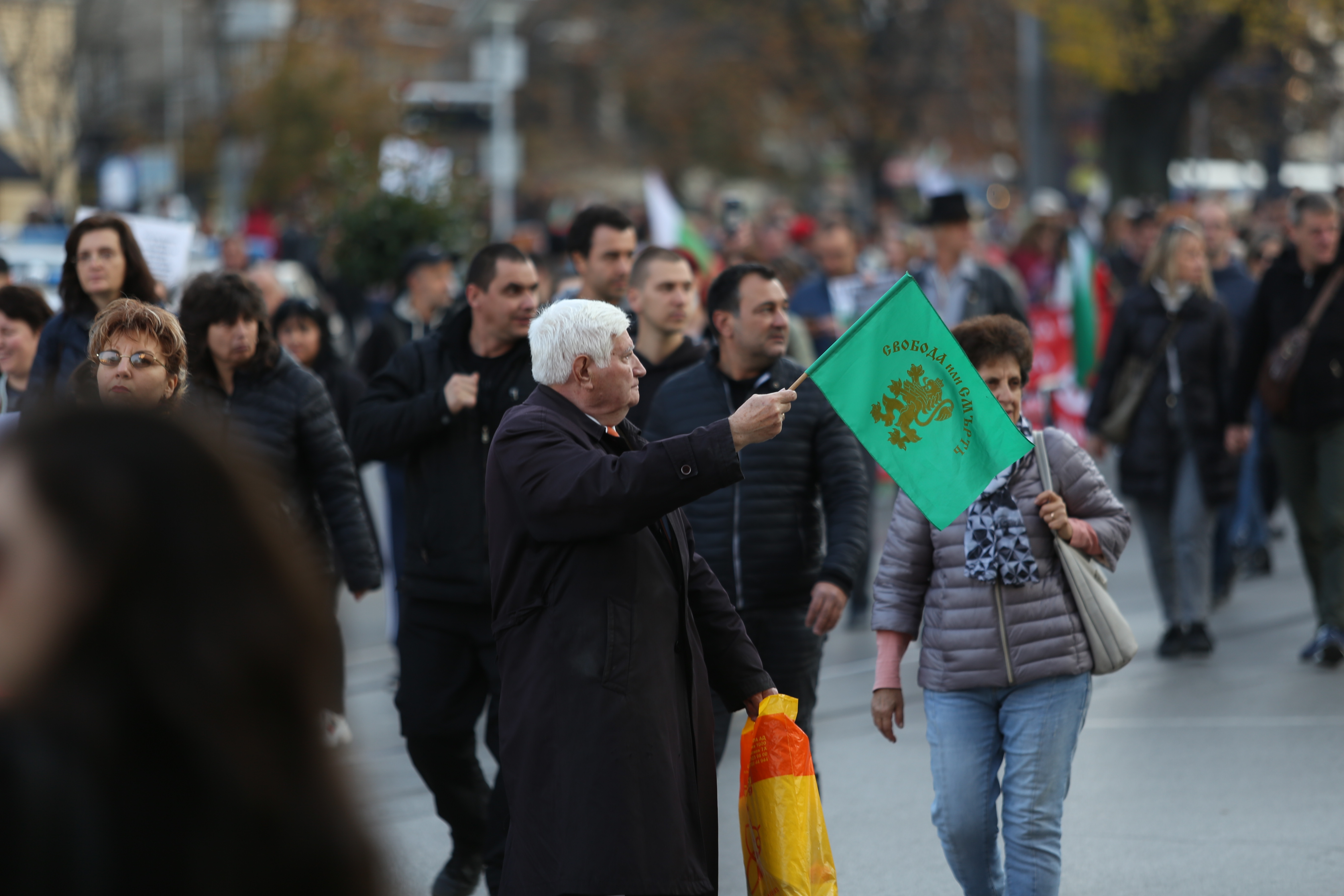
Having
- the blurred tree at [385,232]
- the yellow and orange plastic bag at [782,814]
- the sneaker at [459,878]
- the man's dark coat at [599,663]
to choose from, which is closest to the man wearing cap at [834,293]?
the blurred tree at [385,232]

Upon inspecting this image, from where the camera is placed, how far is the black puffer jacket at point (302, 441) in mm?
5977

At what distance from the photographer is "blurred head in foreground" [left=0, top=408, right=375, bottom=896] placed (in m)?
1.48

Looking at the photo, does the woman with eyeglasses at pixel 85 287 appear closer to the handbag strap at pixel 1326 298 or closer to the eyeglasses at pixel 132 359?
the eyeglasses at pixel 132 359

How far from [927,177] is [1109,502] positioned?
34048mm

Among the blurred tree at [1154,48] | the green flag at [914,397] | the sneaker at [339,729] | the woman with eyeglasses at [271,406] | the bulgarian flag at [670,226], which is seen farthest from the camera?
the blurred tree at [1154,48]

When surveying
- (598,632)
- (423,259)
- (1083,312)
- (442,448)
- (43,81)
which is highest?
(43,81)

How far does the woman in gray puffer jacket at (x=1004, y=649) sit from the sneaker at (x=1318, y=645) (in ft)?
13.8

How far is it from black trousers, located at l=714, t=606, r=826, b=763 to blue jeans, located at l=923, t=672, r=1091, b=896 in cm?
88

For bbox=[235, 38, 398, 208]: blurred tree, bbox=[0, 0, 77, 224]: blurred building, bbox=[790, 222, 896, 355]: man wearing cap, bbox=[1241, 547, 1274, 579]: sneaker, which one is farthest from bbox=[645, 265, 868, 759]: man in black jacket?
bbox=[0, 0, 77, 224]: blurred building

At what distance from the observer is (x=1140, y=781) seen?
6664 millimetres

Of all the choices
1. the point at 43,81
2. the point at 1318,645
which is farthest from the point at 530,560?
the point at 43,81

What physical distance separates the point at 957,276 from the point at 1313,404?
1.90 m

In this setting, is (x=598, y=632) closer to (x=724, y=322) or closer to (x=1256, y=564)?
(x=724, y=322)

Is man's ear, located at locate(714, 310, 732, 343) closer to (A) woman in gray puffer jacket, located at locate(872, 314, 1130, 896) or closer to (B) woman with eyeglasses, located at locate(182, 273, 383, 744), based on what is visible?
(A) woman in gray puffer jacket, located at locate(872, 314, 1130, 896)
